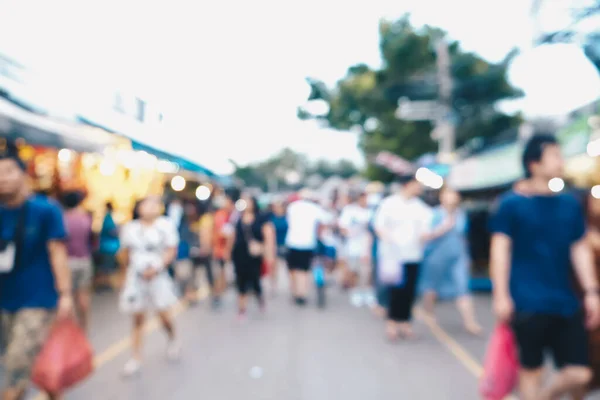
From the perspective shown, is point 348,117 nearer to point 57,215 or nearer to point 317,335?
point 317,335

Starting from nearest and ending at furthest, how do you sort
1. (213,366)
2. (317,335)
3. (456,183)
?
(213,366) → (317,335) → (456,183)

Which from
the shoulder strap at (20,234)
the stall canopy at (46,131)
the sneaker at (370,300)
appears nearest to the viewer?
the shoulder strap at (20,234)

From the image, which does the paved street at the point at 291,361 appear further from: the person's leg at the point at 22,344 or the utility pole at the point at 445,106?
the utility pole at the point at 445,106

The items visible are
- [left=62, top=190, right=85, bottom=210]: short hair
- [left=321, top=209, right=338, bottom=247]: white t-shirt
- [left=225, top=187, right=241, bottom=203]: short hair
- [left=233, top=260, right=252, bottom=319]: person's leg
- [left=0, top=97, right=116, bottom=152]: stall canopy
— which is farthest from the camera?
[left=321, top=209, right=338, bottom=247]: white t-shirt

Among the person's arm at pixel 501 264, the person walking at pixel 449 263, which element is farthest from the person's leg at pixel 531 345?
the person walking at pixel 449 263

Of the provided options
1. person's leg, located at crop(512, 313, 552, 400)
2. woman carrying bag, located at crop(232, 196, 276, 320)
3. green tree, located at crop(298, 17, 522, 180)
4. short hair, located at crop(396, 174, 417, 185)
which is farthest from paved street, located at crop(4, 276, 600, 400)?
green tree, located at crop(298, 17, 522, 180)

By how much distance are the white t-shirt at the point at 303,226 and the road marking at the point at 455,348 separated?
207 cm

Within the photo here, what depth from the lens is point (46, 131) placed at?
8406 mm

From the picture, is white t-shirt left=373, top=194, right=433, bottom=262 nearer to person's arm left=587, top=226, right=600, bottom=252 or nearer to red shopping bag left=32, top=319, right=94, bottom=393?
person's arm left=587, top=226, right=600, bottom=252

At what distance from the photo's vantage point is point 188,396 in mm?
5258

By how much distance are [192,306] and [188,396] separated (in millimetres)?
5198

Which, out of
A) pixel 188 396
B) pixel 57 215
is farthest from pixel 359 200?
pixel 57 215

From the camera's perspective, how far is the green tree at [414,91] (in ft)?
87.6

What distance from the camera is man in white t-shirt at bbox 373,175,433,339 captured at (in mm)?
7375
